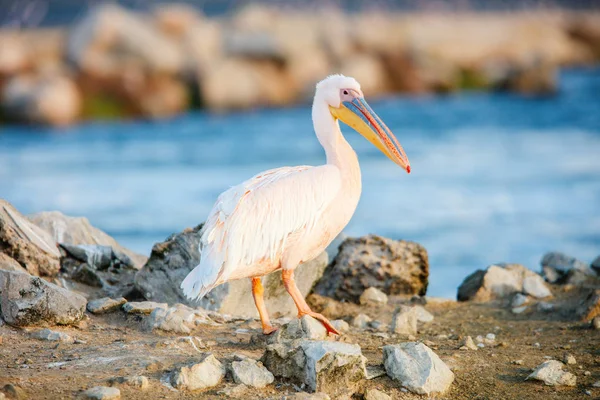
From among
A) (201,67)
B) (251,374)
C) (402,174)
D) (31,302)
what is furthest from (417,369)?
(201,67)

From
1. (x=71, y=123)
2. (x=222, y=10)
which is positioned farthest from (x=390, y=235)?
(x=222, y=10)

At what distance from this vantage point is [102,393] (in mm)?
3260

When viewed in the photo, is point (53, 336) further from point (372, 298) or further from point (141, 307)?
point (372, 298)

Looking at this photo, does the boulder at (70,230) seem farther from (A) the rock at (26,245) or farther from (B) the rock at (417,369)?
(B) the rock at (417,369)

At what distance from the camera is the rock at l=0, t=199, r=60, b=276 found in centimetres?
470

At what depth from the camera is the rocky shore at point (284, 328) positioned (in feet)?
11.5

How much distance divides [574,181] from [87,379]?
404 inches

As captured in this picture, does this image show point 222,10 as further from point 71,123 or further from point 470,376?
point 470,376

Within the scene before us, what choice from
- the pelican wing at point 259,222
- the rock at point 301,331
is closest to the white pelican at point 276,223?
the pelican wing at point 259,222

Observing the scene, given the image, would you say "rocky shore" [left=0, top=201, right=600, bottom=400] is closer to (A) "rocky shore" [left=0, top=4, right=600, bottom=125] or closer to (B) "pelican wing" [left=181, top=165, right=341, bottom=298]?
(B) "pelican wing" [left=181, top=165, right=341, bottom=298]

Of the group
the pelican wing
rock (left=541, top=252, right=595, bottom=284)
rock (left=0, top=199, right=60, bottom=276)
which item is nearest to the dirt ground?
the pelican wing

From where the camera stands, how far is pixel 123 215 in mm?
11117

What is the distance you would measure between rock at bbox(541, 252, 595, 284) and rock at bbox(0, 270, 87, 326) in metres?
3.52

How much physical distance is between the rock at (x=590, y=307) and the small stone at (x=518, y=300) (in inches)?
15.9
